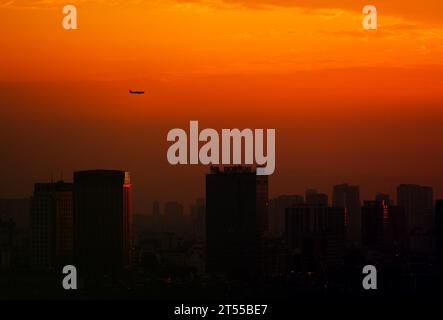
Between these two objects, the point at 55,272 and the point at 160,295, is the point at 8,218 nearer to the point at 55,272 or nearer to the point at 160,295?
the point at 55,272

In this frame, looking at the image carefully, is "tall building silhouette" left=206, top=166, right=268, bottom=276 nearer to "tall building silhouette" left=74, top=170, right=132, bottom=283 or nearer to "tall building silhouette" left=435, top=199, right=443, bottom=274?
"tall building silhouette" left=74, top=170, right=132, bottom=283

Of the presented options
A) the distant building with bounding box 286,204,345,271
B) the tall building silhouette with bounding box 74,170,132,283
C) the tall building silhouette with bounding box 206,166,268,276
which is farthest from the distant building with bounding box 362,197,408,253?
the tall building silhouette with bounding box 74,170,132,283

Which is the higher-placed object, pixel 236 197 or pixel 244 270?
pixel 236 197

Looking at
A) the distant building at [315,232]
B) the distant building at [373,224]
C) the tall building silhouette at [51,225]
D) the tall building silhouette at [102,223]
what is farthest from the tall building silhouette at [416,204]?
the tall building silhouette at [51,225]

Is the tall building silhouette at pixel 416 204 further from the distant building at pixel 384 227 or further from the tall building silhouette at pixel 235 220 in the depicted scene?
the tall building silhouette at pixel 235 220

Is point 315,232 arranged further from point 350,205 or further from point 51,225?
point 51,225
